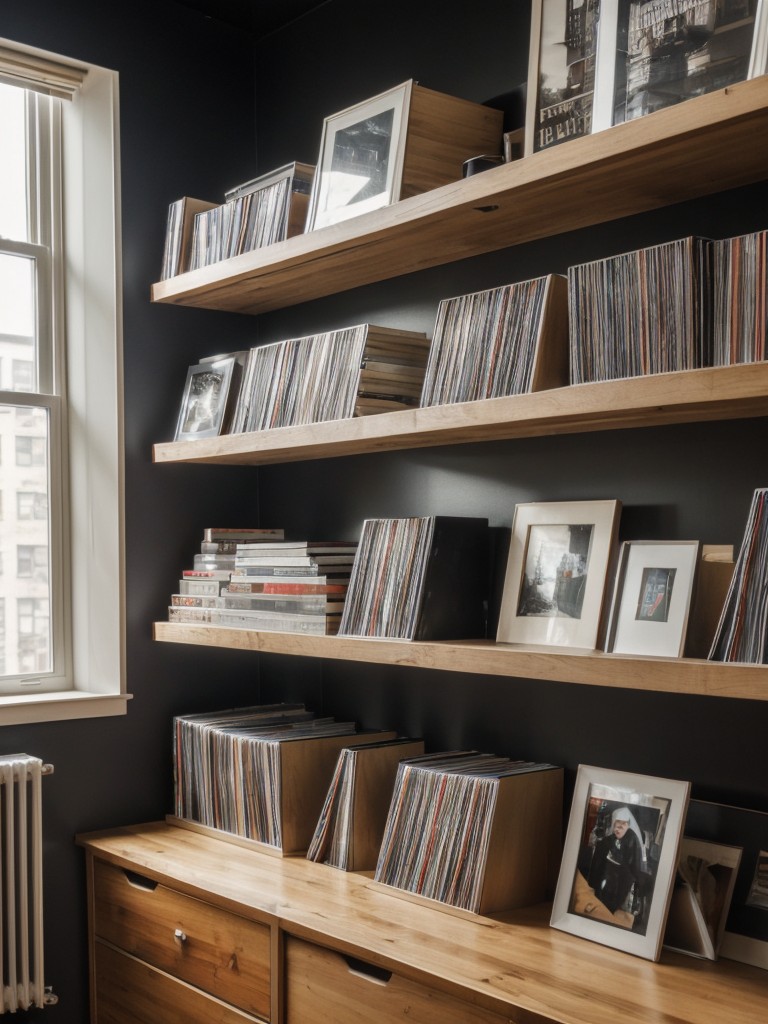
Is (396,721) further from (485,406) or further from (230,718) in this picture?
(485,406)

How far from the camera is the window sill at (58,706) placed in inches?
102

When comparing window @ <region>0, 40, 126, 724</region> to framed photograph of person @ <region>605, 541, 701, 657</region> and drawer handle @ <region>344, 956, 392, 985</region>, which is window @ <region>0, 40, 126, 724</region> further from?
framed photograph of person @ <region>605, 541, 701, 657</region>

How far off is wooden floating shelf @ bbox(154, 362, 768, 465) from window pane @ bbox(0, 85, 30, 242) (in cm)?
70

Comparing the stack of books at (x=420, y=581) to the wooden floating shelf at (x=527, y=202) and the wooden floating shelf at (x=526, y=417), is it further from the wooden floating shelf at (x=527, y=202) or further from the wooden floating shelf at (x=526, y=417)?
the wooden floating shelf at (x=527, y=202)

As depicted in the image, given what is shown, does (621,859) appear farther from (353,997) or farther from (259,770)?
(259,770)

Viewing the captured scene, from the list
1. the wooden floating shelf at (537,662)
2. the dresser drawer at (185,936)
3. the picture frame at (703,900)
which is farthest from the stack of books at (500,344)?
the dresser drawer at (185,936)

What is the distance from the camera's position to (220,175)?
3.02 m

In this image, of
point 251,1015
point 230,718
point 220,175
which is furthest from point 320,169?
point 251,1015

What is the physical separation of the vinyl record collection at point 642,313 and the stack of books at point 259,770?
3.64 ft

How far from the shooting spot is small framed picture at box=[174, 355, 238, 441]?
2.72 meters

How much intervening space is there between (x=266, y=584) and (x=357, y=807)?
1.83ft

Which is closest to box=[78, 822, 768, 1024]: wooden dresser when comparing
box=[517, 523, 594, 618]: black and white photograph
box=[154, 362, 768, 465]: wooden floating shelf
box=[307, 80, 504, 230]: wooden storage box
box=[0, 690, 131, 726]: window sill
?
box=[0, 690, 131, 726]: window sill

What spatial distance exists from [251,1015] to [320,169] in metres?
1.78

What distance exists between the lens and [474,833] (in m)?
2.01
